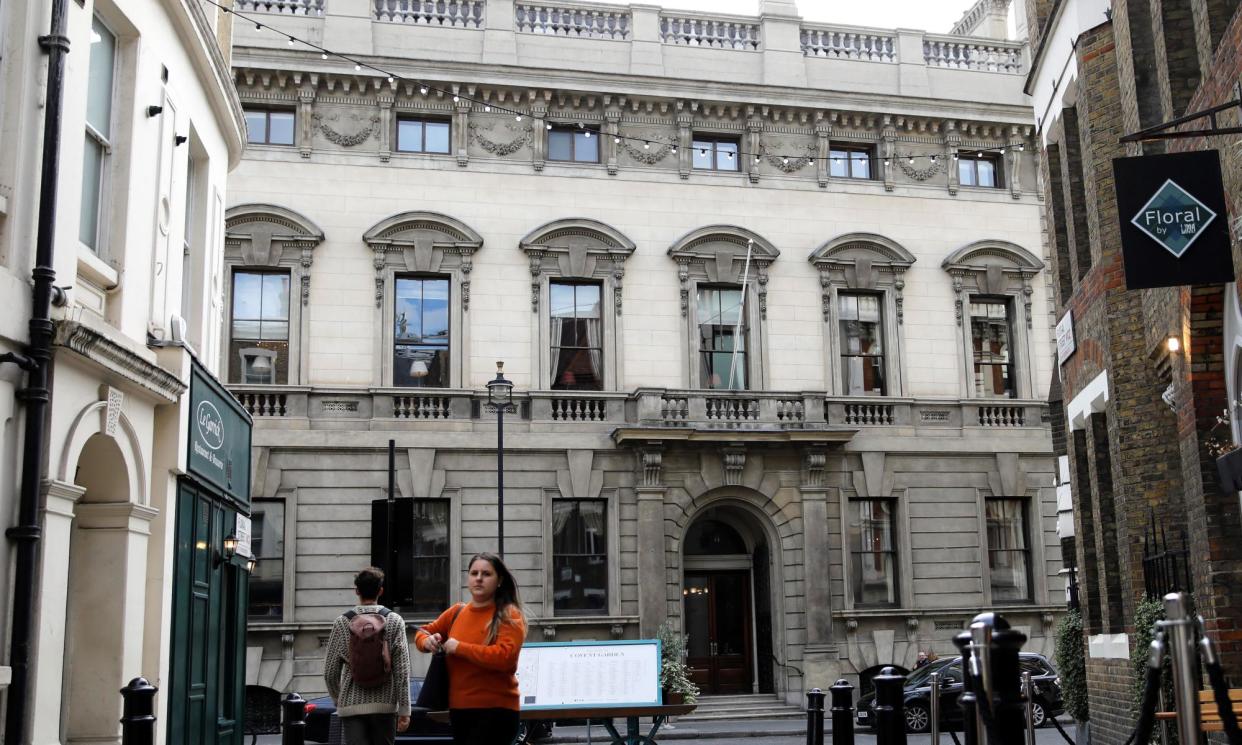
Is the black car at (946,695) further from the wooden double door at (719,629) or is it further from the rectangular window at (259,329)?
the rectangular window at (259,329)

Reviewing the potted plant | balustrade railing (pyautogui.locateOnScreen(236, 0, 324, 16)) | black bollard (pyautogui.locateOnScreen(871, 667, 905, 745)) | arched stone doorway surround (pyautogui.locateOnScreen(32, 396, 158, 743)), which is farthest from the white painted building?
balustrade railing (pyautogui.locateOnScreen(236, 0, 324, 16))

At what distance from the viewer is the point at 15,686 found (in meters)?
8.52

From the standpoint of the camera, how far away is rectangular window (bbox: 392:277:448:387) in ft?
92.8

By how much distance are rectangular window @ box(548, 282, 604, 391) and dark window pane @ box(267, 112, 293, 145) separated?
6.41 meters

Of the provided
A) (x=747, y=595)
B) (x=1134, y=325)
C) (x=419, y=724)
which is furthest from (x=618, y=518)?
(x=1134, y=325)

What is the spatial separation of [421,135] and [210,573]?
16933 millimetres

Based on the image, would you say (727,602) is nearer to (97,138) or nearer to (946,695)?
(946,695)

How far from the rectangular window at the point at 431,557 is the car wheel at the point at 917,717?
30.8ft

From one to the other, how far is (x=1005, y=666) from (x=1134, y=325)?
29.4 feet

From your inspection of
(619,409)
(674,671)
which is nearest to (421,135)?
(619,409)

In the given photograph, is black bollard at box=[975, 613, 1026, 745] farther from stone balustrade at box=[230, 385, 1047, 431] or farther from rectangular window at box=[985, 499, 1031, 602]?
rectangular window at box=[985, 499, 1031, 602]

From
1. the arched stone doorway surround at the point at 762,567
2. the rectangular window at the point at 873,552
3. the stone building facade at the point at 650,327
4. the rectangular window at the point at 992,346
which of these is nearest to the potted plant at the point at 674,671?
the stone building facade at the point at 650,327

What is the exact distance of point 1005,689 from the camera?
6.27m

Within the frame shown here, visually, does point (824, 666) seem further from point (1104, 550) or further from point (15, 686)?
point (15, 686)
